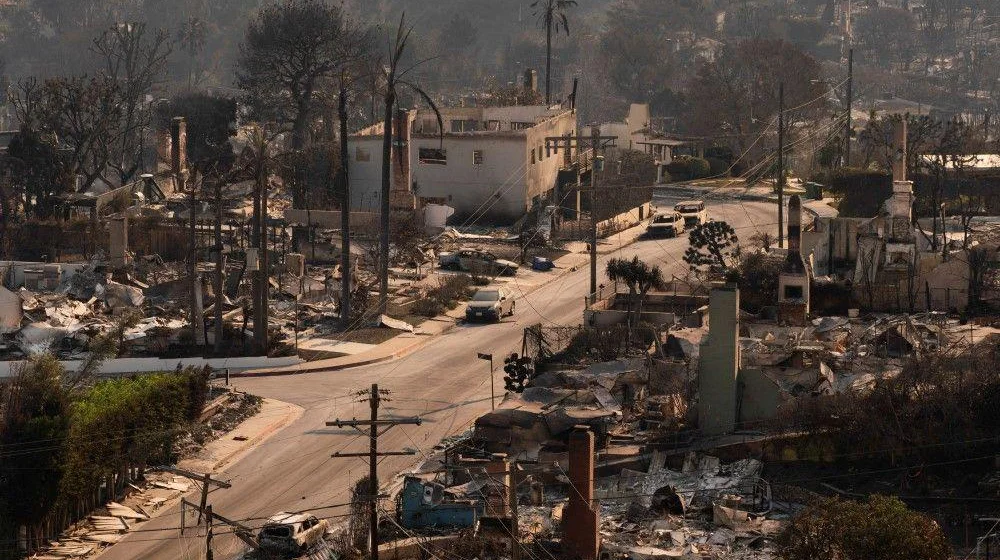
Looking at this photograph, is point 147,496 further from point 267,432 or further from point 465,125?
point 465,125

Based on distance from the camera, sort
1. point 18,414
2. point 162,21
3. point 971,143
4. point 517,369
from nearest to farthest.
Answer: point 18,414 < point 517,369 < point 971,143 < point 162,21

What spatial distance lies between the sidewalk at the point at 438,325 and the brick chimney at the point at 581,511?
16.2 metres

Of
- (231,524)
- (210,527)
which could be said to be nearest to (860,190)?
(231,524)

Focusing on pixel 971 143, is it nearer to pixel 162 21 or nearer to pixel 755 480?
pixel 755 480

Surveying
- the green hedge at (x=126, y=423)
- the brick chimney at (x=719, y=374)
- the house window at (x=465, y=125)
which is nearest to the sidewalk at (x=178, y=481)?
the green hedge at (x=126, y=423)

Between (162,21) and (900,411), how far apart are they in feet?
539

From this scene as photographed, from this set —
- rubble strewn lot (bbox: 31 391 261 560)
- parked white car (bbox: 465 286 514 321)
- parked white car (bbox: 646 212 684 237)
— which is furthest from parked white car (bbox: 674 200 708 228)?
rubble strewn lot (bbox: 31 391 261 560)

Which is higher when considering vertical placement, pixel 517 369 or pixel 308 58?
pixel 308 58

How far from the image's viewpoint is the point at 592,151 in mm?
81500

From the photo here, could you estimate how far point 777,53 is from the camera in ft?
389

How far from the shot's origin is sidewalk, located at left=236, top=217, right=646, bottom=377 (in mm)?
50625

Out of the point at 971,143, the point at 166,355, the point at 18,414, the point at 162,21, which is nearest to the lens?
the point at 18,414

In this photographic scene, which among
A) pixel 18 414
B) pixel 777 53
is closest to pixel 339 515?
pixel 18 414

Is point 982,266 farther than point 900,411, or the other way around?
point 982,266
